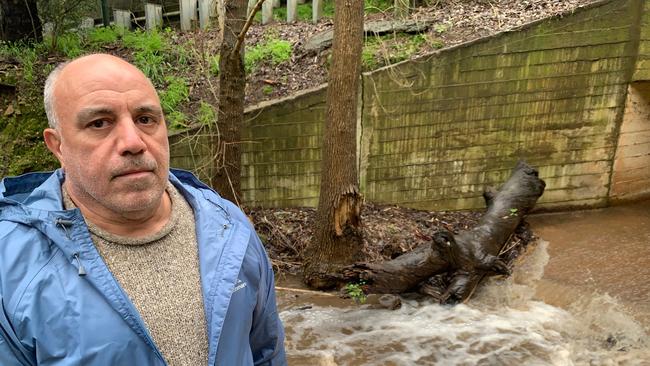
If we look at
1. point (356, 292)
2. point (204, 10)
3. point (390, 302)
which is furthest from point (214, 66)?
point (390, 302)

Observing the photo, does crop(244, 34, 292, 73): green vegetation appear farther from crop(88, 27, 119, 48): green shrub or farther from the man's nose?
the man's nose

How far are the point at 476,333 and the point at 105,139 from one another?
4.18 metres

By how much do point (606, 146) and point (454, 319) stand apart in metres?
3.77

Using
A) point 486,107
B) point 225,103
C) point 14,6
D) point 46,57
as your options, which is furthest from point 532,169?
point 14,6

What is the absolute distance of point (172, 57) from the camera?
24.0 feet

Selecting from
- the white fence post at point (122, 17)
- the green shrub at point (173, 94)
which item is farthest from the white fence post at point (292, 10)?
the white fence post at point (122, 17)

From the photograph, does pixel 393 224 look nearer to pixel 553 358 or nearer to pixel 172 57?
pixel 553 358

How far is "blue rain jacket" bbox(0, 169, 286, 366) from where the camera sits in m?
1.36

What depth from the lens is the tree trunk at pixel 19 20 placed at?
6.96 metres

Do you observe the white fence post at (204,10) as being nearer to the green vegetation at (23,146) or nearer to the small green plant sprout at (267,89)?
the small green plant sprout at (267,89)

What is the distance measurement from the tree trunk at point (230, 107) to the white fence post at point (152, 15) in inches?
129

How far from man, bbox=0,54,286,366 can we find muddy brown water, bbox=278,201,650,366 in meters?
3.08

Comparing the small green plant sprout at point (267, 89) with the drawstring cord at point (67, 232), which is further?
the small green plant sprout at point (267, 89)

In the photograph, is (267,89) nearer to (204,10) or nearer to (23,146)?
(204,10)
